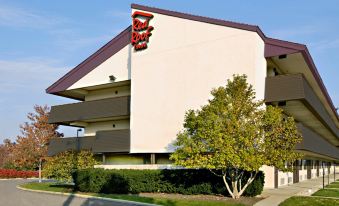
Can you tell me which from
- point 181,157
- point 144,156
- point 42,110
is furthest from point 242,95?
point 42,110

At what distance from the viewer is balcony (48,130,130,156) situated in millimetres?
31484

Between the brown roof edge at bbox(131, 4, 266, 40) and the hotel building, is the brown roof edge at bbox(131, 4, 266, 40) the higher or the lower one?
the higher one

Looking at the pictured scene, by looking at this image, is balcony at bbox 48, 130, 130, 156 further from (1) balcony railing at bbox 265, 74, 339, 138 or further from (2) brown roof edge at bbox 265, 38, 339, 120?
(2) brown roof edge at bbox 265, 38, 339, 120

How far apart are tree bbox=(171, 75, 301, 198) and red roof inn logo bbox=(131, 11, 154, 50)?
40.1ft

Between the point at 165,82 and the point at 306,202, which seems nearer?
the point at 306,202

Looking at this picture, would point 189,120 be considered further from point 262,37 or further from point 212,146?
point 262,37

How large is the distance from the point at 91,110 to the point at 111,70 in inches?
159

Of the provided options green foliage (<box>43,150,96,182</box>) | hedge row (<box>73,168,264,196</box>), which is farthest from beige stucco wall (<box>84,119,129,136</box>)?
hedge row (<box>73,168,264,196</box>)

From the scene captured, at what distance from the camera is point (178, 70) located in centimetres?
2884

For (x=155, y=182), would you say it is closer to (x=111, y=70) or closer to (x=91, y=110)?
(x=91, y=110)

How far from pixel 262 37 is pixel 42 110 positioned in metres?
36.4

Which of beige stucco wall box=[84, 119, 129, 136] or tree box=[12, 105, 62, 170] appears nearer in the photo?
beige stucco wall box=[84, 119, 129, 136]

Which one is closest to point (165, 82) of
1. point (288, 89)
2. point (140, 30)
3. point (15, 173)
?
point (140, 30)

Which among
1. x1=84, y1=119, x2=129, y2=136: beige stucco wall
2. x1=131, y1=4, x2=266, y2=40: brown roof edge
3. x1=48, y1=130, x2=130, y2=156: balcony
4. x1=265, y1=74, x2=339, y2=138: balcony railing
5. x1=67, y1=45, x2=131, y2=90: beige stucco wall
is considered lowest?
x1=48, y1=130, x2=130, y2=156: balcony
